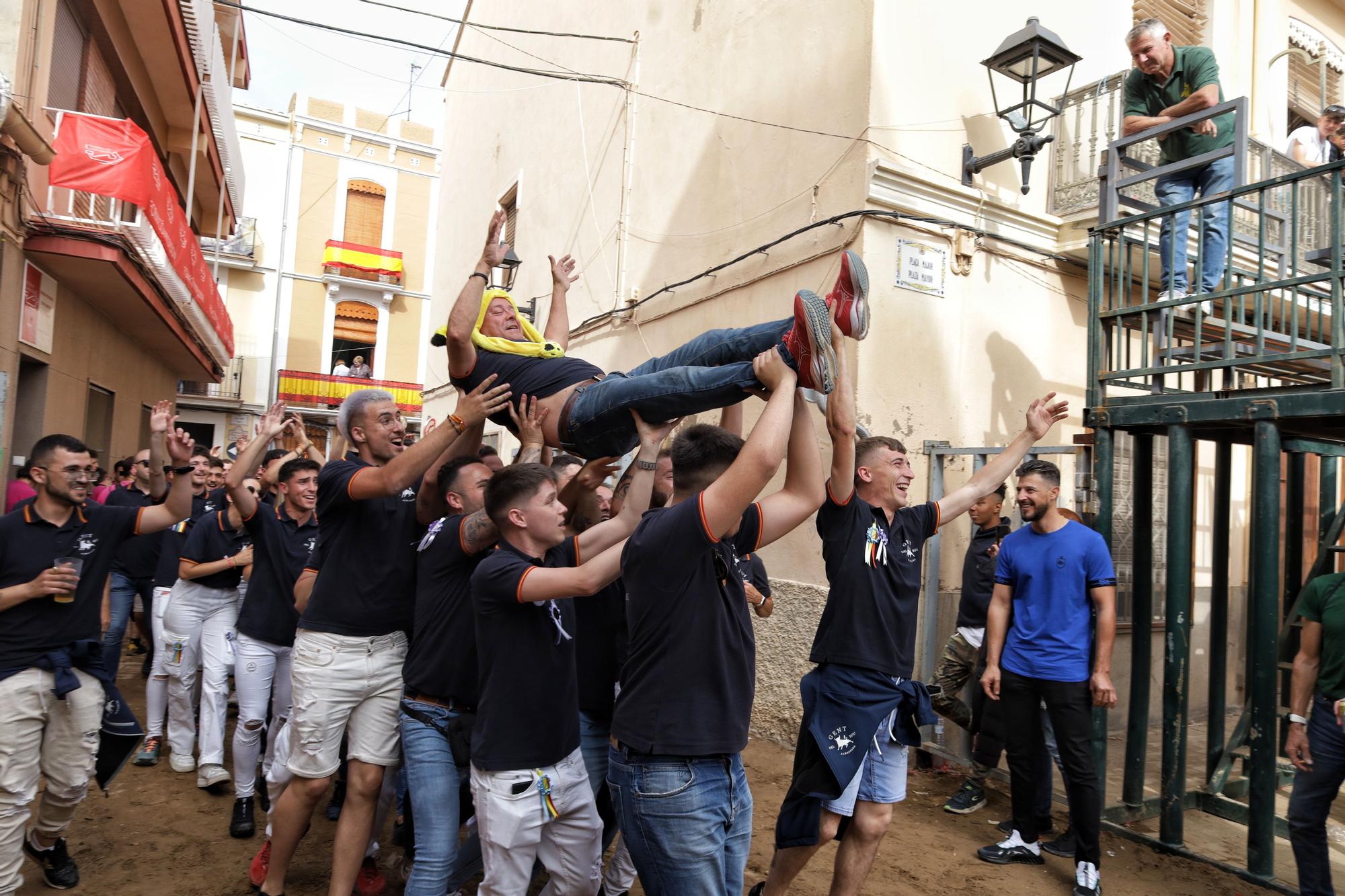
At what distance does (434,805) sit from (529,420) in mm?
1494

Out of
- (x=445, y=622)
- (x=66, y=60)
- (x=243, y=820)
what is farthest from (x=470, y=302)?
(x=66, y=60)

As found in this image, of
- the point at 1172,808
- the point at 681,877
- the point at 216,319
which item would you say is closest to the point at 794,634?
the point at 1172,808

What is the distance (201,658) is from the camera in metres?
5.84

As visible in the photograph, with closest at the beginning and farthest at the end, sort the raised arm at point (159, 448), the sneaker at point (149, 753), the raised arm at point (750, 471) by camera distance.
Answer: the raised arm at point (750, 471)
the raised arm at point (159, 448)
the sneaker at point (149, 753)

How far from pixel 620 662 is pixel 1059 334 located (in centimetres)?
548

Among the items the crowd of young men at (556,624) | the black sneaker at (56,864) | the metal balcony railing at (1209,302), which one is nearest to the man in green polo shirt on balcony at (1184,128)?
the metal balcony railing at (1209,302)

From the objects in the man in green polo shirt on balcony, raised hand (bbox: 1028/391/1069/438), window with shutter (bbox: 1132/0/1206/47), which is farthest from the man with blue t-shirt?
window with shutter (bbox: 1132/0/1206/47)

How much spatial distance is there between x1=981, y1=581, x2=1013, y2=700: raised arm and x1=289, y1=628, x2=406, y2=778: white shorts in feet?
10.3

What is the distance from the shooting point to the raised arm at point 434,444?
335 cm

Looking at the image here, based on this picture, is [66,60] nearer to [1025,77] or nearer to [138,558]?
[138,558]

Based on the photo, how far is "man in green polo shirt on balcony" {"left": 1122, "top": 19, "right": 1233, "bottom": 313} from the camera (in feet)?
18.3

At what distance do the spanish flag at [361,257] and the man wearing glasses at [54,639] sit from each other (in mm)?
26899

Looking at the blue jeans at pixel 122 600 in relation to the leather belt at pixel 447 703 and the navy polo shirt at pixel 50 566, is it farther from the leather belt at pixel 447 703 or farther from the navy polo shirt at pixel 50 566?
the leather belt at pixel 447 703

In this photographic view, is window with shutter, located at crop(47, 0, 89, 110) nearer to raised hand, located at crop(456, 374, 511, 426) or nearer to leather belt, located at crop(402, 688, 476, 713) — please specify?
raised hand, located at crop(456, 374, 511, 426)
